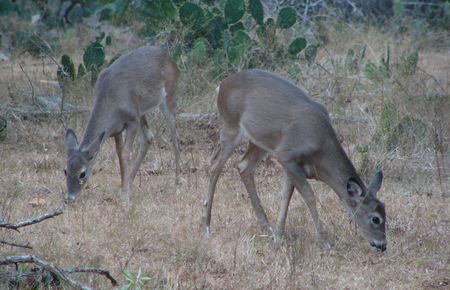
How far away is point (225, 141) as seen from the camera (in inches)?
308

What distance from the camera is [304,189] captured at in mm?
7238

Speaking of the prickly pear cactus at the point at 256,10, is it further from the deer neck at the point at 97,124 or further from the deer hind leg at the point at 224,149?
the deer hind leg at the point at 224,149

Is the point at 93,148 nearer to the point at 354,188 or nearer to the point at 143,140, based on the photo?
the point at 143,140

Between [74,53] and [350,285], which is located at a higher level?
[350,285]

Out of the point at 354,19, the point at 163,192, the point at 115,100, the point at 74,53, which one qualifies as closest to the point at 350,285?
the point at 163,192

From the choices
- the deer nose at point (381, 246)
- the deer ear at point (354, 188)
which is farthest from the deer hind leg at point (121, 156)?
the deer nose at point (381, 246)

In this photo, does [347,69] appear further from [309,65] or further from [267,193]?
[267,193]

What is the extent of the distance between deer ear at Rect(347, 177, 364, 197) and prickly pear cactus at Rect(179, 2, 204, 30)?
530 cm

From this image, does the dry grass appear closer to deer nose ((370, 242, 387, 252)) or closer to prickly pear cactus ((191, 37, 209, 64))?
deer nose ((370, 242, 387, 252))

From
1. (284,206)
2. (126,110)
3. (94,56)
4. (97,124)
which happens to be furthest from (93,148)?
(94,56)

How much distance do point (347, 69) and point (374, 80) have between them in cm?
59

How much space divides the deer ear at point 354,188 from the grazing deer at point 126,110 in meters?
2.42

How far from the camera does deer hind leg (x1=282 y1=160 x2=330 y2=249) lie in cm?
714

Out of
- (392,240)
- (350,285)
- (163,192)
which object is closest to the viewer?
(350,285)
